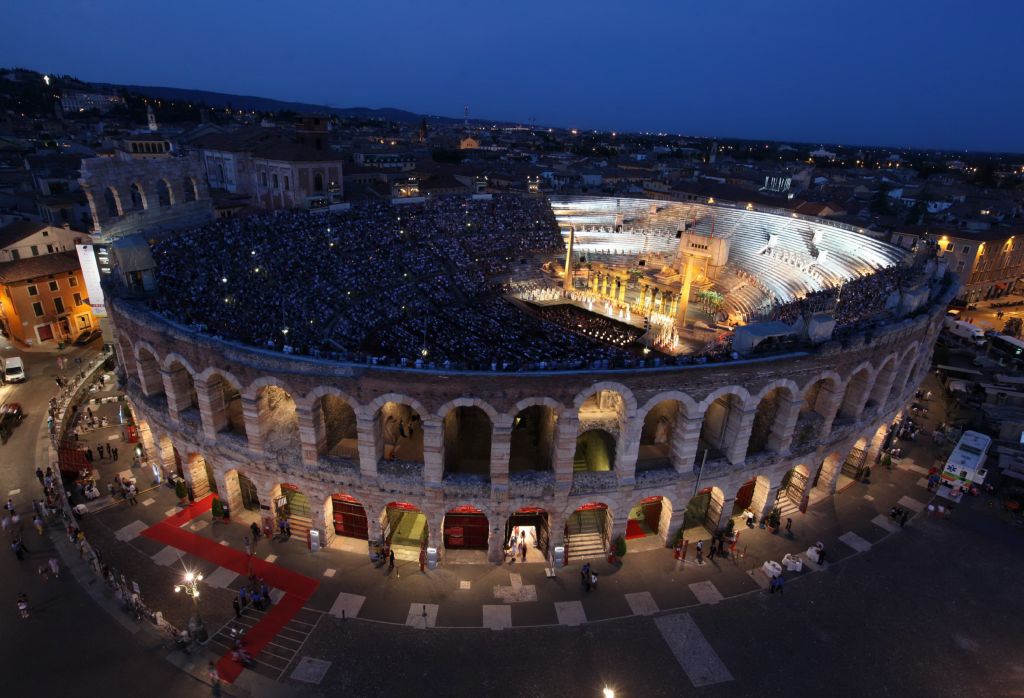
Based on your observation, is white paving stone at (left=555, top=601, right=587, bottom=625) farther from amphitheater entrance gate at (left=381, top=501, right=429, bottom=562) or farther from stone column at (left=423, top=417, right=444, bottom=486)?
stone column at (left=423, top=417, right=444, bottom=486)

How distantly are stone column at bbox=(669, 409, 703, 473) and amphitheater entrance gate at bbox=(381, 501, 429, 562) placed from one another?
12992mm

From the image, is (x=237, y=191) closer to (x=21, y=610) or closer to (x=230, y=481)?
(x=230, y=481)

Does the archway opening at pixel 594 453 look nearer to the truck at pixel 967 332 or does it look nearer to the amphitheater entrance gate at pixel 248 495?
the amphitheater entrance gate at pixel 248 495

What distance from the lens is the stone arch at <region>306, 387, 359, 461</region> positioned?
1006 inches

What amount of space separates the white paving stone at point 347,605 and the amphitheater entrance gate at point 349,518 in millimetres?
3330

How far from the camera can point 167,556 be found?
90.8 ft

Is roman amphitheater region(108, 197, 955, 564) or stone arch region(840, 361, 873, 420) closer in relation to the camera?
roman amphitheater region(108, 197, 955, 564)

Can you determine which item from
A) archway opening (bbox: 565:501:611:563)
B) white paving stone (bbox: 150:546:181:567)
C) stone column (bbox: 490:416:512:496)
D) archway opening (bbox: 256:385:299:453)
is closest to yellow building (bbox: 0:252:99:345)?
archway opening (bbox: 256:385:299:453)

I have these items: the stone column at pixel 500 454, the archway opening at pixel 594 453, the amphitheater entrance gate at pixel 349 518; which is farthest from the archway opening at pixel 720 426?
the amphitheater entrance gate at pixel 349 518

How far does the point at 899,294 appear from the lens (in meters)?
34.2

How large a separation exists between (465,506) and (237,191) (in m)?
63.7

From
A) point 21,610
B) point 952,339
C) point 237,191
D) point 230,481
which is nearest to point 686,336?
point 952,339

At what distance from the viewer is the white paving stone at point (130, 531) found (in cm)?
2881

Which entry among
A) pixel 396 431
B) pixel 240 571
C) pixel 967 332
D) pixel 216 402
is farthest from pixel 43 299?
pixel 967 332
